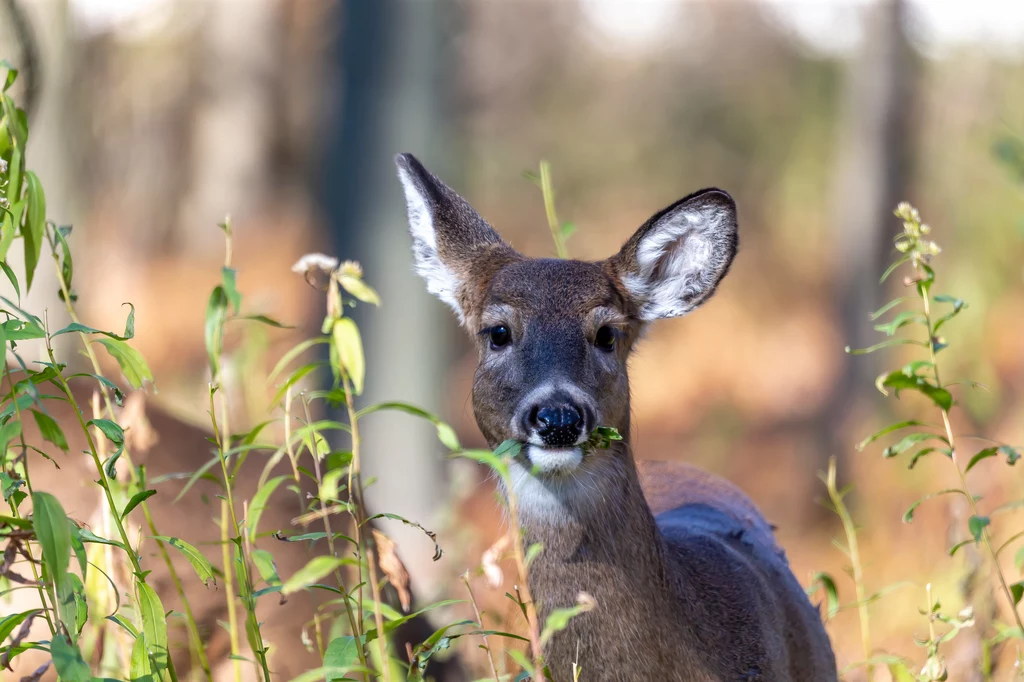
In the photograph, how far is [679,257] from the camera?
3912 mm

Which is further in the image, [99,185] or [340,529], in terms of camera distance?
[99,185]

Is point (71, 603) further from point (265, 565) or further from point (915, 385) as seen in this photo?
point (915, 385)

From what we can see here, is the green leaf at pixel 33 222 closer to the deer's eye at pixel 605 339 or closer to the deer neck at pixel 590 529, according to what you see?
the deer neck at pixel 590 529

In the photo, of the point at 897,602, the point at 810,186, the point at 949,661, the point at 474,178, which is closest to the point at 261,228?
the point at 474,178

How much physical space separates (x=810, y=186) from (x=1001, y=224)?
610 centimetres

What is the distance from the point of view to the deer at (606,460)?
125 inches

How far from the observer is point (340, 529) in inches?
163

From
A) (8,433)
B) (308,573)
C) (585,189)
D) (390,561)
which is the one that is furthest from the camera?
(585,189)

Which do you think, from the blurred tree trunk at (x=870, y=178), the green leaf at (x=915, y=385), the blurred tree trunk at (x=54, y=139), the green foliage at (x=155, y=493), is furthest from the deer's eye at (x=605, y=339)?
the blurred tree trunk at (x=870, y=178)

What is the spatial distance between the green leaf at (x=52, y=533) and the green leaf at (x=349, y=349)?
626 mm

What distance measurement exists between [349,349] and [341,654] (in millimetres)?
668

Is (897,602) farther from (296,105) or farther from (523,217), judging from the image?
(296,105)

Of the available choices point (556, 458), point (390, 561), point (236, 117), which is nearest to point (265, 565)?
point (390, 561)

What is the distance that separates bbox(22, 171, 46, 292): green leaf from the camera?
8.45 feet
